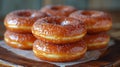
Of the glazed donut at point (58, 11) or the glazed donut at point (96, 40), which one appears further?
the glazed donut at point (58, 11)

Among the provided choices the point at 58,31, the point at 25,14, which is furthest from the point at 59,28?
the point at 25,14

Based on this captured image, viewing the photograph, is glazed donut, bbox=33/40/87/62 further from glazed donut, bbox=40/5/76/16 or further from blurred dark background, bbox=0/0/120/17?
blurred dark background, bbox=0/0/120/17

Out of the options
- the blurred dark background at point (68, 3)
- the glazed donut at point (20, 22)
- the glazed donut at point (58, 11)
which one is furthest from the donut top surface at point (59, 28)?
the blurred dark background at point (68, 3)

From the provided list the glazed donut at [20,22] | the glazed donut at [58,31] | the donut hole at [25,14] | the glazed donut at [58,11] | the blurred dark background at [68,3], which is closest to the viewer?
the glazed donut at [58,31]

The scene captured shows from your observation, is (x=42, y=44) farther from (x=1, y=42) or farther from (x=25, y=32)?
(x=1, y=42)

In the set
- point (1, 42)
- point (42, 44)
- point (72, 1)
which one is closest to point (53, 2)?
point (72, 1)

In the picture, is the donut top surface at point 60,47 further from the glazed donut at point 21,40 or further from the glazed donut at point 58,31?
the glazed donut at point 21,40

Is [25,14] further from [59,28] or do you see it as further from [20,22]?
[59,28]
